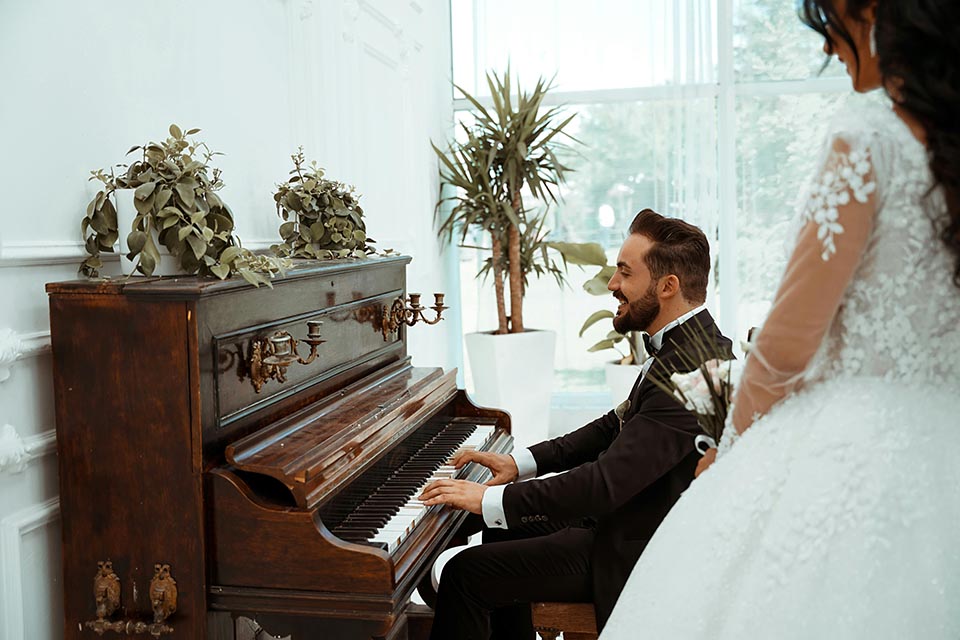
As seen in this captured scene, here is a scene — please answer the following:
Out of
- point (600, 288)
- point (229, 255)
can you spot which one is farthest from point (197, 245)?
point (600, 288)

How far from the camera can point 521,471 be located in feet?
8.55

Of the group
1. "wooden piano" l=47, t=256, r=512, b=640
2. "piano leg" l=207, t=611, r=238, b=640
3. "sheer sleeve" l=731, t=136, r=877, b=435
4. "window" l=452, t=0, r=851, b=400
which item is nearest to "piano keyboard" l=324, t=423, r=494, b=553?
"wooden piano" l=47, t=256, r=512, b=640

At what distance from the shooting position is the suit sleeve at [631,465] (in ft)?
7.26

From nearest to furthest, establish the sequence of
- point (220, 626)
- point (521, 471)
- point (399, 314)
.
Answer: point (220, 626) → point (521, 471) → point (399, 314)

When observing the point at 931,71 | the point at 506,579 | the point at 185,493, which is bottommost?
the point at 506,579

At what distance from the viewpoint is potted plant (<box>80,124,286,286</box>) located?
1.94m

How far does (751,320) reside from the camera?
6.14 m

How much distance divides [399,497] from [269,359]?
1.59 ft

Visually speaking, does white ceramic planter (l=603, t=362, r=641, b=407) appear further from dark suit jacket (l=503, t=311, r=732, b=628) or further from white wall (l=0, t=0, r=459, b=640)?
dark suit jacket (l=503, t=311, r=732, b=628)

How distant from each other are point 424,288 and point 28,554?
364cm

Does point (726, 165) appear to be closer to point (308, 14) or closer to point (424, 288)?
point (424, 288)

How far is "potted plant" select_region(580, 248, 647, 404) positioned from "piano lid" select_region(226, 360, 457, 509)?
9.95 ft

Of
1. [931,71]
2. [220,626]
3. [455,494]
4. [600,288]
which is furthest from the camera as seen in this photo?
[600,288]

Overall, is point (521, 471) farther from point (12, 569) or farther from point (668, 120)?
point (668, 120)
